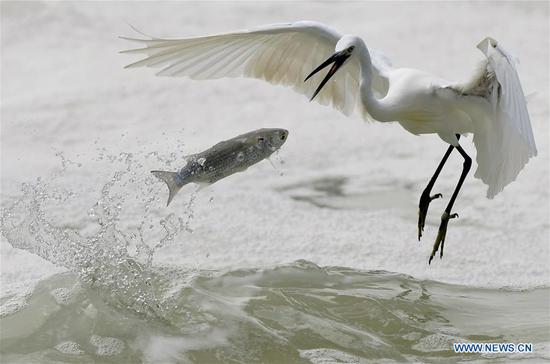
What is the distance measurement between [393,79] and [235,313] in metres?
1.34

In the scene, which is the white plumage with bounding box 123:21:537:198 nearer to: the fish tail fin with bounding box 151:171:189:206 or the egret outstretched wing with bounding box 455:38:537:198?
the egret outstretched wing with bounding box 455:38:537:198

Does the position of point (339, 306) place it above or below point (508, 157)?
below

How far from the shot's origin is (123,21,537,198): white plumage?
4207 mm

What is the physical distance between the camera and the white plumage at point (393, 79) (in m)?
4.21

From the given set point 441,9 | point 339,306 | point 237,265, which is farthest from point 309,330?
point 441,9

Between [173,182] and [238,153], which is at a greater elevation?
[238,153]

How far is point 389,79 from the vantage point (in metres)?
4.81

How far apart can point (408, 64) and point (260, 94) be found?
3.96 ft

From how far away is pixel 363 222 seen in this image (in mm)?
5656

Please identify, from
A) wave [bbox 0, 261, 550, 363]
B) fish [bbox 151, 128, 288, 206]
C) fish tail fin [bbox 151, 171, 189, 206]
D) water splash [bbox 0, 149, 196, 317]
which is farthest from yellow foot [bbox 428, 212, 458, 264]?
fish tail fin [bbox 151, 171, 189, 206]

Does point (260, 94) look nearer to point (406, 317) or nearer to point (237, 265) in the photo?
point (237, 265)

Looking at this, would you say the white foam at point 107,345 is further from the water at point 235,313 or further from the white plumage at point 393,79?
the white plumage at point 393,79

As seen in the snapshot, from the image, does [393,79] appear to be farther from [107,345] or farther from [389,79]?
[107,345]

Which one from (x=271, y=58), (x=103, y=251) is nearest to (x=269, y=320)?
(x=103, y=251)
